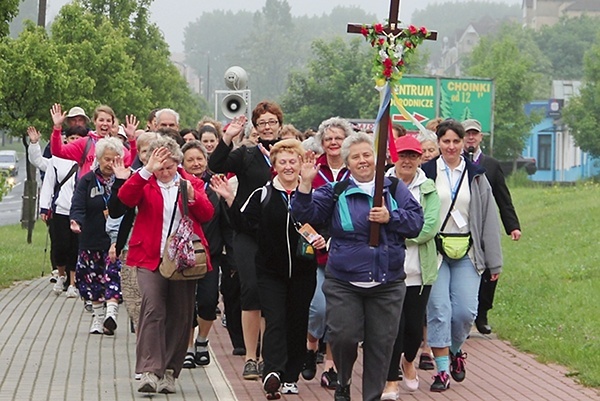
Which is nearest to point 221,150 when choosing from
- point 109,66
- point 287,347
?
point 287,347

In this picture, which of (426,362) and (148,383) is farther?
(426,362)

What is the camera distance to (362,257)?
8.89m

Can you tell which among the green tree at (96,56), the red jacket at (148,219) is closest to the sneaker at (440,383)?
the red jacket at (148,219)

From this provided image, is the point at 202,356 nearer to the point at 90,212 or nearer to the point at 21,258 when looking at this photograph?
the point at 90,212

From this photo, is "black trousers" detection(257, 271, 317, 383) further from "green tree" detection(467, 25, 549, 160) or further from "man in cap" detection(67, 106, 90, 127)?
"green tree" detection(467, 25, 549, 160)

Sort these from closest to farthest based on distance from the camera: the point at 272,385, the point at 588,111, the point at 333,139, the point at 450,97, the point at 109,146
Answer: the point at 272,385 → the point at 333,139 → the point at 109,146 → the point at 450,97 → the point at 588,111

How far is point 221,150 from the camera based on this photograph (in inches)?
434

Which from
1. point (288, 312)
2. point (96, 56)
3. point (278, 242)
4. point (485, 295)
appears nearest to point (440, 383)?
point (288, 312)

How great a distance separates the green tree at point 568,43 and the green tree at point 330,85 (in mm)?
89763

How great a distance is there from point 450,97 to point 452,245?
99.0 ft

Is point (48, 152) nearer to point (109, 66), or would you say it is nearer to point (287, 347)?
point (287, 347)

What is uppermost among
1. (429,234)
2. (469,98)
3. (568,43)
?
(568,43)

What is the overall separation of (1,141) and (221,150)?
127677 mm

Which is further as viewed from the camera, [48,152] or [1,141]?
[1,141]
